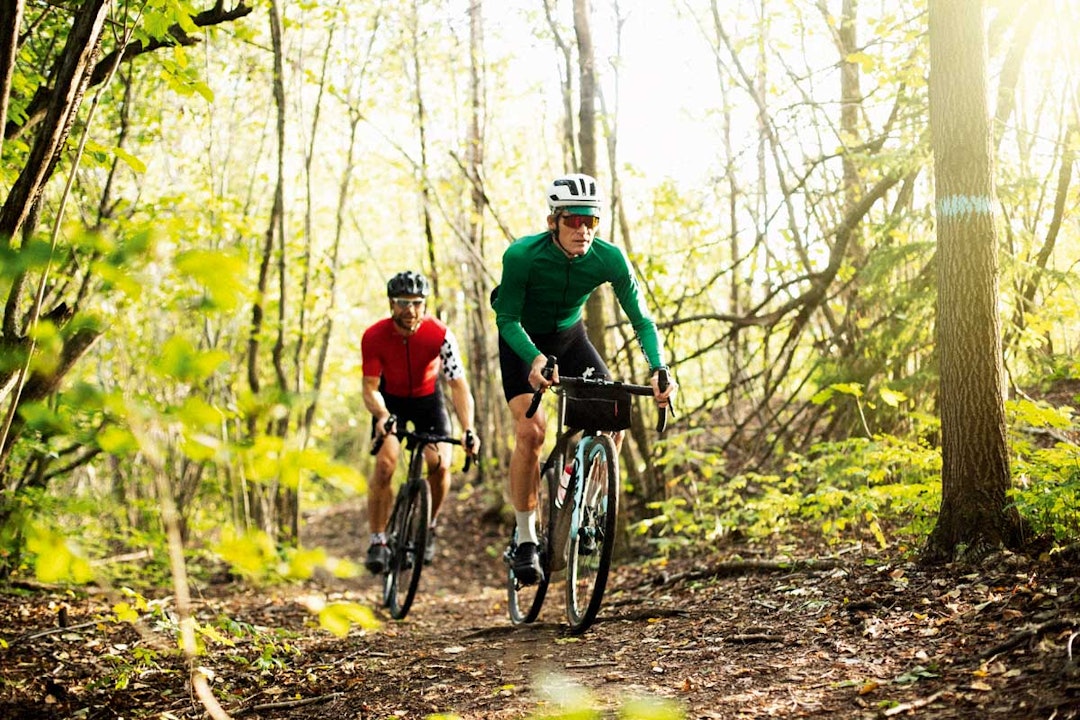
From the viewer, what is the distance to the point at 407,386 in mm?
7293

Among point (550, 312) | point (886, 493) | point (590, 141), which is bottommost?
point (886, 493)

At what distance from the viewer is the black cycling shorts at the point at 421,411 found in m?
7.39

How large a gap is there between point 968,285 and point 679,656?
7.57 ft

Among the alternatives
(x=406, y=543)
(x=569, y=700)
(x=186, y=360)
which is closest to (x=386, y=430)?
(x=406, y=543)

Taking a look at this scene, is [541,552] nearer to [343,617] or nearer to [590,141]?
[343,617]

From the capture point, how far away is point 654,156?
58.8ft

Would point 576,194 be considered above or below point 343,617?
above

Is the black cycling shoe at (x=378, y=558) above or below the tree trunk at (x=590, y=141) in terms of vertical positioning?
below

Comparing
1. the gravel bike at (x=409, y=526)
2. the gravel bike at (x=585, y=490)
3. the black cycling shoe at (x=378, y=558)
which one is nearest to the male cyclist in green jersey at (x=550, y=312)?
the gravel bike at (x=585, y=490)

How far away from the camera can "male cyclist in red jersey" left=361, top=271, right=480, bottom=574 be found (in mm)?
6891

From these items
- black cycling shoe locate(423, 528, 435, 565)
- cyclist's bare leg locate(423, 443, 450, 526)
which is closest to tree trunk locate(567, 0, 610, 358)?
cyclist's bare leg locate(423, 443, 450, 526)

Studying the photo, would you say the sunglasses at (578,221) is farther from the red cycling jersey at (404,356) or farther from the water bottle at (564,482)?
the red cycling jersey at (404,356)

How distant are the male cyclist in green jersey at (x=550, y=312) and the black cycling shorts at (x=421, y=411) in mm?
1817

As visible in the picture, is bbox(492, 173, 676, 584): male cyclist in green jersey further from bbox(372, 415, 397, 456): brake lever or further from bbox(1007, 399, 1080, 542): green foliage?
bbox(1007, 399, 1080, 542): green foliage
